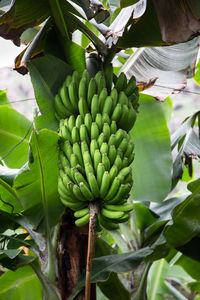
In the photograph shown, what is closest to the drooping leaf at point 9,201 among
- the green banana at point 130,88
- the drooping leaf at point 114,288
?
the drooping leaf at point 114,288

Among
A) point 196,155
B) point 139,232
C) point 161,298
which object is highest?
point 196,155

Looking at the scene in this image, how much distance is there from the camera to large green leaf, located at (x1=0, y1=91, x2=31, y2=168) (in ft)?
4.83

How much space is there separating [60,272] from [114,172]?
1.57 feet

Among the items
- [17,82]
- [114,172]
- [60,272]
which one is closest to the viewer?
[114,172]

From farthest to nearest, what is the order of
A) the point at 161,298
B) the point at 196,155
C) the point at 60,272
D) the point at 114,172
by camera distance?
the point at 161,298, the point at 196,155, the point at 60,272, the point at 114,172

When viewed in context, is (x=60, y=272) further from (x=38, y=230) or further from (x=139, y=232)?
(x=139, y=232)

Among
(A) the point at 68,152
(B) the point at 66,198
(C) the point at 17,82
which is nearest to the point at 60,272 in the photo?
(B) the point at 66,198

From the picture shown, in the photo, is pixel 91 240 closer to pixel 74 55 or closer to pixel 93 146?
pixel 93 146

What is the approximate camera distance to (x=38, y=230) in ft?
4.34

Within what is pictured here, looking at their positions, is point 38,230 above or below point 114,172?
below

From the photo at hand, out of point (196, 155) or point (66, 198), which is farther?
point (196, 155)

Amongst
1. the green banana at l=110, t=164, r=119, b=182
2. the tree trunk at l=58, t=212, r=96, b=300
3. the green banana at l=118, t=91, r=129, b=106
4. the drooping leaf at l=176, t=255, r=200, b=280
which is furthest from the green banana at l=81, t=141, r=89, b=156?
the drooping leaf at l=176, t=255, r=200, b=280

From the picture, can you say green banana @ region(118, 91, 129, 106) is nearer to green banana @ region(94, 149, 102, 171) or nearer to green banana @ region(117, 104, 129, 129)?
green banana @ region(117, 104, 129, 129)

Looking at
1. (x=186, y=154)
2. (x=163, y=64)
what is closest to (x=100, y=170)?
(x=186, y=154)
